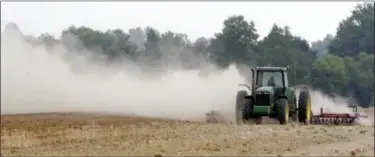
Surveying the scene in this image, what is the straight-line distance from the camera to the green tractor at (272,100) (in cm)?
2867

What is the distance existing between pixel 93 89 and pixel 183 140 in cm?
3054

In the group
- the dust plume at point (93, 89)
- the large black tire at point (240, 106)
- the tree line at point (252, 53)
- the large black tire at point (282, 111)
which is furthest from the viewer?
the tree line at point (252, 53)

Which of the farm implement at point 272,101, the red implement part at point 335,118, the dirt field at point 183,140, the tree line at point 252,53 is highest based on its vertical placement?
the tree line at point 252,53

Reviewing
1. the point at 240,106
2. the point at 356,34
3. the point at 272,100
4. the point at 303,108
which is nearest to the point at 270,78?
the point at 272,100

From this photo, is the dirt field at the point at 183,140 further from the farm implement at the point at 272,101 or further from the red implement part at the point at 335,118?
the red implement part at the point at 335,118

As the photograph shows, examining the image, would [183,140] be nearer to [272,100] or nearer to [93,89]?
[272,100]

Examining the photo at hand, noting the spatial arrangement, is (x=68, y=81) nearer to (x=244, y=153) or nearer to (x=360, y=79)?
(x=244, y=153)

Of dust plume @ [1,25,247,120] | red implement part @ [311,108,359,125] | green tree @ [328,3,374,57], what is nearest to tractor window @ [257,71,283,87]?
red implement part @ [311,108,359,125]

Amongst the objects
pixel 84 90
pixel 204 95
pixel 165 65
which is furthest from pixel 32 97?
pixel 165 65

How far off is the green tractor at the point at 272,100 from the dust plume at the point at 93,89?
693 centimetres

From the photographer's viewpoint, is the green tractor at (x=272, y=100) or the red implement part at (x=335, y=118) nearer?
the green tractor at (x=272, y=100)

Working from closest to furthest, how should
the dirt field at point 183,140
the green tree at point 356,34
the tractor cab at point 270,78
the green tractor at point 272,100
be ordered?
the dirt field at point 183,140, the green tractor at point 272,100, the tractor cab at point 270,78, the green tree at point 356,34

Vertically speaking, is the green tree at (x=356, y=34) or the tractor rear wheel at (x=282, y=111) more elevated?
the green tree at (x=356, y=34)

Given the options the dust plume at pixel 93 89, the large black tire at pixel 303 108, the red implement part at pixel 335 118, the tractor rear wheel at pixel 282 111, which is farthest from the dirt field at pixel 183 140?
the dust plume at pixel 93 89
